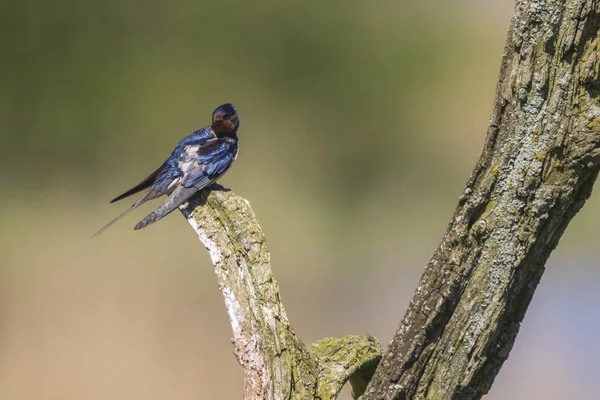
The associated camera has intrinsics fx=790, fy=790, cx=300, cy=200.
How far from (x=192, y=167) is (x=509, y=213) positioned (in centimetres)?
186

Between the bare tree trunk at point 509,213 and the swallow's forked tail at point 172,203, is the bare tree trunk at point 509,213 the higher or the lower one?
the lower one

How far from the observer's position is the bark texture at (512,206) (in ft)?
5.19

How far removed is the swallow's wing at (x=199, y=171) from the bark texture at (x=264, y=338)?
2.13 ft

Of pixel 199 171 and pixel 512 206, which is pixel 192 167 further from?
pixel 512 206

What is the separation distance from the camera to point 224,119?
367 cm

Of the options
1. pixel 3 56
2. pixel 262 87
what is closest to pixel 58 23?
pixel 3 56

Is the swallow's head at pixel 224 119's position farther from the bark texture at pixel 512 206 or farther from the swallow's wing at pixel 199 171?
the bark texture at pixel 512 206

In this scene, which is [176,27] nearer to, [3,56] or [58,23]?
[58,23]

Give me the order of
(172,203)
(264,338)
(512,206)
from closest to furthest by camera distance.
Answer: (512,206) → (264,338) → (172,203)

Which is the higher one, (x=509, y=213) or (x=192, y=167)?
(x=192, y=167)

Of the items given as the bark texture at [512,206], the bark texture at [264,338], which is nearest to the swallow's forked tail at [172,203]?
the bark texture at [264,338]

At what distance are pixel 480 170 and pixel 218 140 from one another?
2115 millimetres

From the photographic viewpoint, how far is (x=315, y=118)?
8.59 meters

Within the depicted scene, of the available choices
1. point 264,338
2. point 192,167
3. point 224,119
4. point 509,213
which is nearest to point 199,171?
point 192,167
